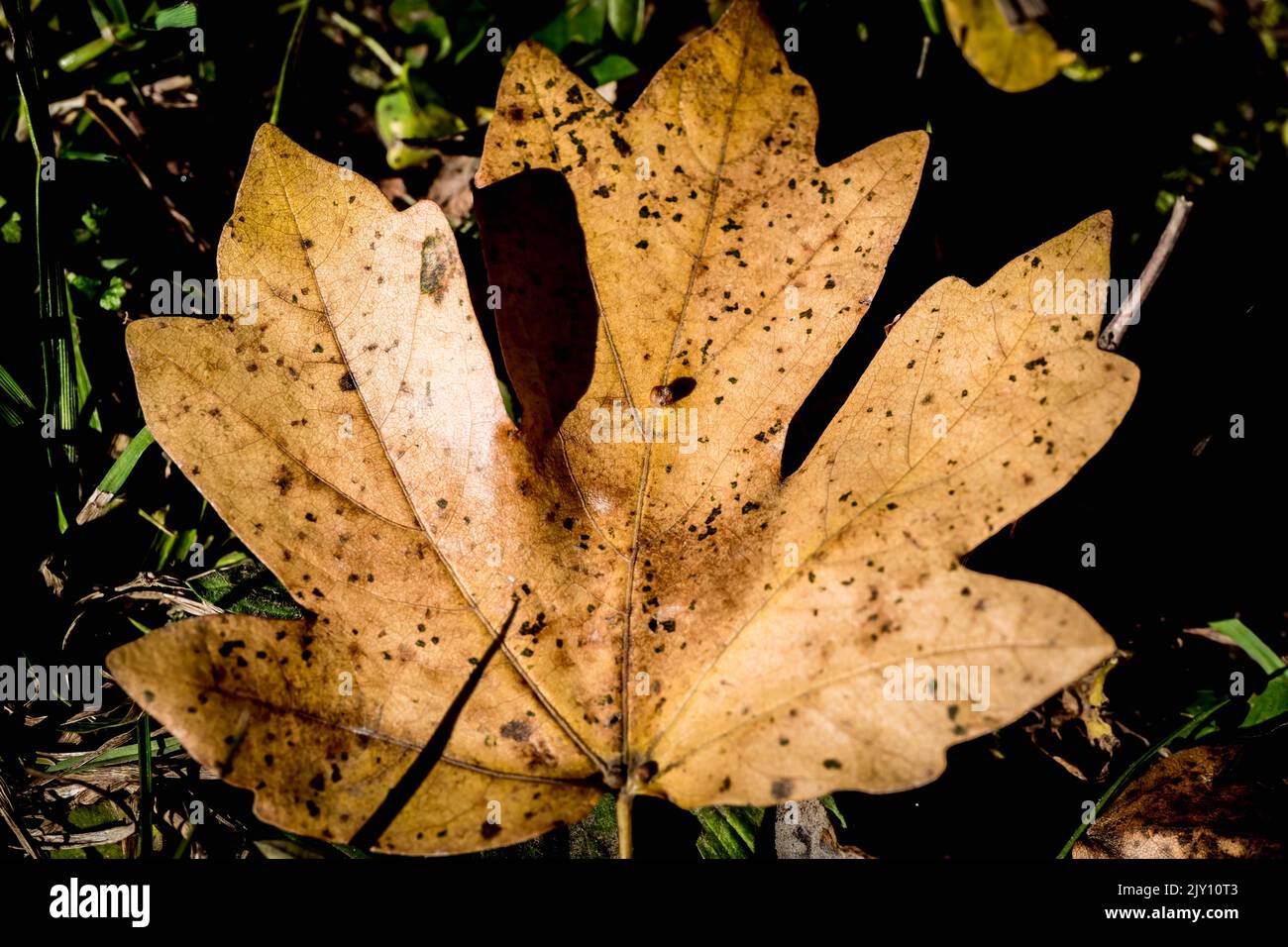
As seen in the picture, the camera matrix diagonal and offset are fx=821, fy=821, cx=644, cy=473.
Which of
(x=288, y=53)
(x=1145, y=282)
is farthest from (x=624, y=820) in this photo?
(x=288, y=53)

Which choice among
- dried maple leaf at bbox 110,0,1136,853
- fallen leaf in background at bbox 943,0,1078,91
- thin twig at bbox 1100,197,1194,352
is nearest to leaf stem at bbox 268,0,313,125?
dried maple leaf at bbox 110,0,1136,853

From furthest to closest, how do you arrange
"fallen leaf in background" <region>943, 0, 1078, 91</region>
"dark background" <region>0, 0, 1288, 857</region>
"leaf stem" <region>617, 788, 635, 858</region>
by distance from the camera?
"dark background" <region>0, 0, 1288, 857</region> < "leaf stem" <region>617, 788, 635, 858</region> < "fallen leaf in background" <region>943, 0, 1078, 91</region>

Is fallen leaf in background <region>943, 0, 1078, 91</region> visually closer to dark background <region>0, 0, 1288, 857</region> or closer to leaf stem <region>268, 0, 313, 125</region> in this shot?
dark background <region>0, 0, 1288, 857</region>

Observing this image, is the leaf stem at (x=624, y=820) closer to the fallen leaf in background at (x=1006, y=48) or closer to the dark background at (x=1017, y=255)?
the dark background at (x=1017, y=255)

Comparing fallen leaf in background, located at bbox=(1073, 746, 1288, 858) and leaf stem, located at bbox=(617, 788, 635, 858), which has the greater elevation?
leaf stem, located at bbox=(617, 788, 635, 858)

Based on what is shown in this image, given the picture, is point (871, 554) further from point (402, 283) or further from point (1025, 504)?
point (402, 283)

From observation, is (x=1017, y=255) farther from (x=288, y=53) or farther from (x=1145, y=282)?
(x=288, y=53)
